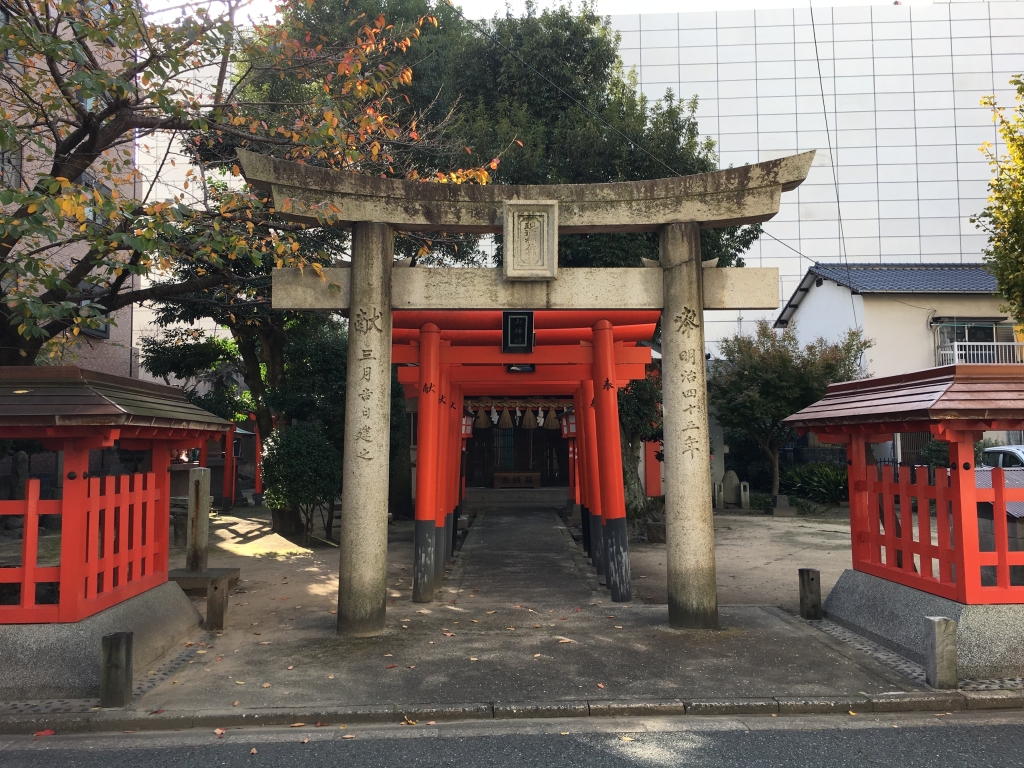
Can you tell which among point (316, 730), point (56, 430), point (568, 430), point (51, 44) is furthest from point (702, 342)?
point (568, 430)

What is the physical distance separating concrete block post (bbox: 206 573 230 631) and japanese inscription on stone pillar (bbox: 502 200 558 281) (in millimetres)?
4846

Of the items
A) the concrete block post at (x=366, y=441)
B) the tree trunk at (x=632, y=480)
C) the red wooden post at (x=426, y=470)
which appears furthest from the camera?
the tree trunk at (x=632, y=480)

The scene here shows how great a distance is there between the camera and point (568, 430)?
17875 millimetres

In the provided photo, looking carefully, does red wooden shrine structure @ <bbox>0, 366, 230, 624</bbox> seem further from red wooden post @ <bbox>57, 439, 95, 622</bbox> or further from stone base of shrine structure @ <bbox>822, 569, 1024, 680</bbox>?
stone base of shrine structure @ <bbox>822, 569, 1024, 680</bbox>

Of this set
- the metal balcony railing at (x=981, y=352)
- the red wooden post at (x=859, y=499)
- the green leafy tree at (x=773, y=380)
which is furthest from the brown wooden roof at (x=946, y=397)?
the metal balcony railing at (x=981, y=352)

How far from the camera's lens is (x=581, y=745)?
17.0 ft

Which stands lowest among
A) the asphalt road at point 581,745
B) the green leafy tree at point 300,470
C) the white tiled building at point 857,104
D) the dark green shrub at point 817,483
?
the asphalt road at point 581,745

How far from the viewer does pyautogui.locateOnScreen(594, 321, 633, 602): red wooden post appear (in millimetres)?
9555

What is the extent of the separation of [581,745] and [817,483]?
65.9ft

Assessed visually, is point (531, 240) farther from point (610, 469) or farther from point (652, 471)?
point (652, 471)

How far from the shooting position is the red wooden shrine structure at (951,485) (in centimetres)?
638

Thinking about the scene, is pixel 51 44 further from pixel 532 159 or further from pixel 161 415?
pixel 532 159

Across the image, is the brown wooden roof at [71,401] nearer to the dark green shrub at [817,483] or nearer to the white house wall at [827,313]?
the dark green shrub at [817,483]

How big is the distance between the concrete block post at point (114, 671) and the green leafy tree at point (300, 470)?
8.61 meters
